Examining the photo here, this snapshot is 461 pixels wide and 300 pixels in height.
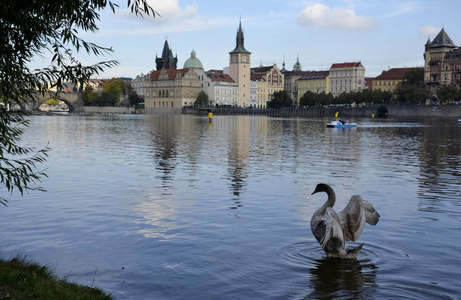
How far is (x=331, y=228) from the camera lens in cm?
1136

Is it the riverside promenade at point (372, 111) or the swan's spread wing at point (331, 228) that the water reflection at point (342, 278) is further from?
the riverside promenade at point (372, 111)

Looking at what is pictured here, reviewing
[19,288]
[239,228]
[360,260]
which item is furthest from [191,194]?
[19,288]

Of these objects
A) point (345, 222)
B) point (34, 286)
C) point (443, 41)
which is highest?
point (443, 41)

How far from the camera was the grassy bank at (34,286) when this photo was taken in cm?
812

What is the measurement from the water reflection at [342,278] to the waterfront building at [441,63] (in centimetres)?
16155

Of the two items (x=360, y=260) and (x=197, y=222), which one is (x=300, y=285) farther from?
(x=197, y=222)

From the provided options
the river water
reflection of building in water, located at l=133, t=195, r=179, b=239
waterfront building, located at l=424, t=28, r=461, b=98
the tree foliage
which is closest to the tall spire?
waterfront building, located at l=424, t=28, r=461, b=98

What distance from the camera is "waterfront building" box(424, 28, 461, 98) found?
544 ft

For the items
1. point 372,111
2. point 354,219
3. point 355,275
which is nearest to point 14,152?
point 354,219

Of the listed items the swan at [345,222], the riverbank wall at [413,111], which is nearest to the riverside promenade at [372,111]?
the riverbank wall at [413,111]

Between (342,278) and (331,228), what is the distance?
3.25ft

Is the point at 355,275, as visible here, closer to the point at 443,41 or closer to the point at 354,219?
the point at 354,219

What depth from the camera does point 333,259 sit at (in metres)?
12.5

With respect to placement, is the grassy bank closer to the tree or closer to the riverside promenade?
the tree
